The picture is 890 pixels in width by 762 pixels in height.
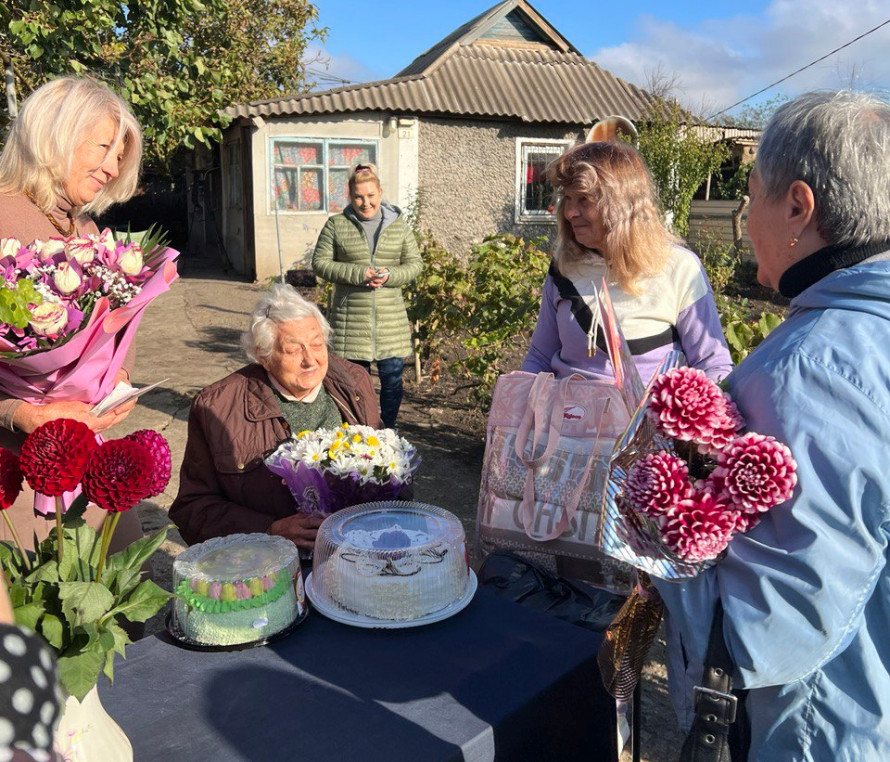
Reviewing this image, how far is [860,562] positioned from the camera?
1.09 m

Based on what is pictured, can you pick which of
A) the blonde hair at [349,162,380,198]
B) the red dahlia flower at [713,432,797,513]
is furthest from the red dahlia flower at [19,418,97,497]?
the blonde hair at [349,162,380,198]

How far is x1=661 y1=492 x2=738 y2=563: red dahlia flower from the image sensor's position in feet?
3.63

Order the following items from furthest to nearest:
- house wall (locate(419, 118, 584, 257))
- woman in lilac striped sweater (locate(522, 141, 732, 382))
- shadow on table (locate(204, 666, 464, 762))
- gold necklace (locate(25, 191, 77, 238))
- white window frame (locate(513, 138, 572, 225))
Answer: white window frame (locate(513, 138, 572, 225)) → house wall (locate(419, 118, 584, 257)) → woman in lilac striped sweater (locate(522, 141, 732, 382)) → gold necklace (locate(25, 191, 77, 238)) → shadow on table (locate(204, 666, 464, 762))

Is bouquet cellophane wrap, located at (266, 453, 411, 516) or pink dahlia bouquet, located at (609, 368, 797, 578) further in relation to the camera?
bouquet cellophane wrap, located at (266, 453, 411, 516)

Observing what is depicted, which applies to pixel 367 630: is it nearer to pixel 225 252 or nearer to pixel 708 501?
pixel 708 501

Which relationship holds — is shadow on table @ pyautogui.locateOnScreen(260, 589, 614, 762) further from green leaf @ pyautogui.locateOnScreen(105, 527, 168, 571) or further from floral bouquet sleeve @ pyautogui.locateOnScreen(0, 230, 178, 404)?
floral bouquet sleeve @ pyautogui.locateOnScreen(0, 230, 178, 404)

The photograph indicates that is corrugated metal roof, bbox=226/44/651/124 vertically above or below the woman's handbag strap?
above

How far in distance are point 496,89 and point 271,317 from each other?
529 inches

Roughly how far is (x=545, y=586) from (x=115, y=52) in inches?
210

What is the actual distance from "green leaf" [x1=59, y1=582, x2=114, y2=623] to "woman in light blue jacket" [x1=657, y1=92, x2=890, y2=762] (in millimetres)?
842

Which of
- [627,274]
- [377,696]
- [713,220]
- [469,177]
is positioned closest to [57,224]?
[377,696]

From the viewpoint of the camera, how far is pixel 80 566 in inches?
47.6

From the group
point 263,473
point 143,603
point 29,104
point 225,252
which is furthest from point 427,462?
point 225,252

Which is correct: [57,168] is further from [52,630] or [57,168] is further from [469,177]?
[469,177]
